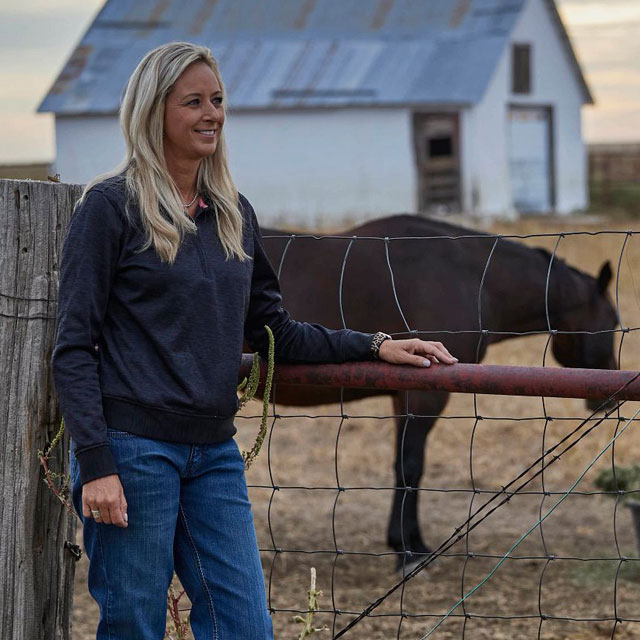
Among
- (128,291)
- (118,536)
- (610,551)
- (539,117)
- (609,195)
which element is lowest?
(610,551)

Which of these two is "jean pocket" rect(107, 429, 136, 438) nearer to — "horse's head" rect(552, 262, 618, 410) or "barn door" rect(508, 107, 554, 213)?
"horse's head" rect(552, 262, 618, 410)

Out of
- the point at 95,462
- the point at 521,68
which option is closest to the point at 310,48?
the point at 521,68

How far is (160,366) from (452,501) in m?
4.08

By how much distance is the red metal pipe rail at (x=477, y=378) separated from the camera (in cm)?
240

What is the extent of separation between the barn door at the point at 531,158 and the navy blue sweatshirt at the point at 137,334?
2291 cm

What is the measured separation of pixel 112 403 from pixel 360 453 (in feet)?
15.6

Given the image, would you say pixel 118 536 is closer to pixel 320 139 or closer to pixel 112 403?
pixel 112 403

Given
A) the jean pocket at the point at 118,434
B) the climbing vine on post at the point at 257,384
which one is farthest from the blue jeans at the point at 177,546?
the climbing vine on post at the point at 257,384

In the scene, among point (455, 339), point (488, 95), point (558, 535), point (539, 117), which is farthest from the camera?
point (539, 117)

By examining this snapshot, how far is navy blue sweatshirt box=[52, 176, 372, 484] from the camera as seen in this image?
210 cm

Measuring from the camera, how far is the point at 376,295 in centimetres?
491

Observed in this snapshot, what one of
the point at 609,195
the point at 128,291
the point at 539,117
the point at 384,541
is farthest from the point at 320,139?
the point at 128,291

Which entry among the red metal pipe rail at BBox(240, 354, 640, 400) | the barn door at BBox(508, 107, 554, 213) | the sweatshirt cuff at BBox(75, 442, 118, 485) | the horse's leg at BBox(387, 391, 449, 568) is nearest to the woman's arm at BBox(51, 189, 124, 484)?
the sweatshirt cuff at BBox(75, 442, 118, 485)

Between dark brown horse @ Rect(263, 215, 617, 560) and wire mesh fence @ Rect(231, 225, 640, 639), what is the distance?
11 millimetres
